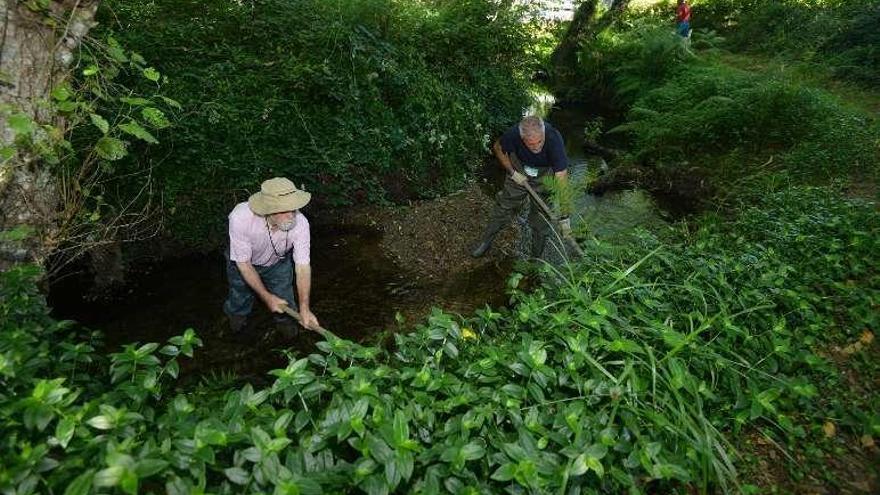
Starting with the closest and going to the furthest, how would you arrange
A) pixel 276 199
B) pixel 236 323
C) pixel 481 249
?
pixel 276 199 → pixel 236 323 → pixel 481 249

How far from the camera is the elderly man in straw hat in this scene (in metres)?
3.67

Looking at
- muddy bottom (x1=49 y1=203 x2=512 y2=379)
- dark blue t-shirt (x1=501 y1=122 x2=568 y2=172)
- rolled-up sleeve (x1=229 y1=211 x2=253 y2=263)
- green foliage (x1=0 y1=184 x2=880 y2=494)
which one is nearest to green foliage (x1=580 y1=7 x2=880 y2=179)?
dark blue t-shirt (x1=501 y1=122 x2=568 y2=172)

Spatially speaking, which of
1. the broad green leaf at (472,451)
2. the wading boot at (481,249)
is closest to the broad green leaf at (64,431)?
the broad green leaf at (472,451)

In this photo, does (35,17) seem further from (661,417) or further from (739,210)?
(739,210)

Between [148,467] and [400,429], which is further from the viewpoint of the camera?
[400,429]

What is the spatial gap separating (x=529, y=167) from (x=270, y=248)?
11.3 ft

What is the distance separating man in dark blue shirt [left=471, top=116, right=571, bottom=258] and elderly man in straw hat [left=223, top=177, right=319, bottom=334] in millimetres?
2928

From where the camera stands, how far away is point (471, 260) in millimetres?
6633

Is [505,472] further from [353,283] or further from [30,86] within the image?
[353,283]

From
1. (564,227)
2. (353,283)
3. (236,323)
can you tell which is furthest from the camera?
Answer: (353,283)

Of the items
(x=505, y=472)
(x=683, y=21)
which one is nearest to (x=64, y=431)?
(x=505, y=472)

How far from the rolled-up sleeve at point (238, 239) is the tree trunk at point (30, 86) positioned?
116 cm

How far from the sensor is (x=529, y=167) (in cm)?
606

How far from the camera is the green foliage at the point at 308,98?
542cm
